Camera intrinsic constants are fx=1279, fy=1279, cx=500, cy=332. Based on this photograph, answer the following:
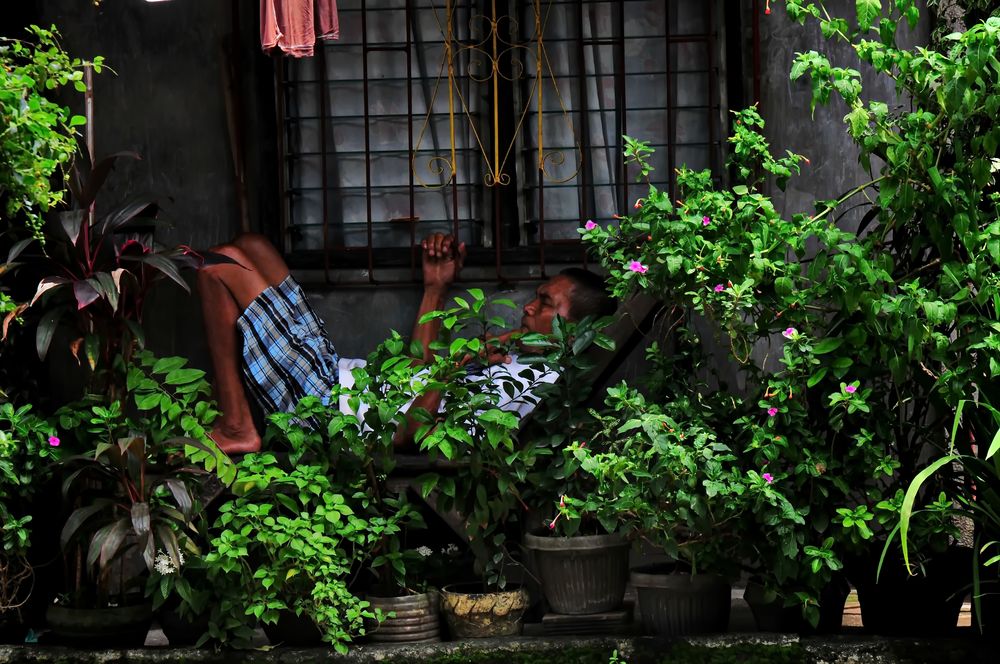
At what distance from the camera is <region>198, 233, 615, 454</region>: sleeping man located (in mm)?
5473

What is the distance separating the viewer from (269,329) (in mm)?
5559

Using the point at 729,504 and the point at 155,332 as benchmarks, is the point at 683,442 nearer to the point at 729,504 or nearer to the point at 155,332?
the point at 729,504

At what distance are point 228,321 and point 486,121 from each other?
60.7 inches

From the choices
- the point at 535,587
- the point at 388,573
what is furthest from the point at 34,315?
the point at 535,587

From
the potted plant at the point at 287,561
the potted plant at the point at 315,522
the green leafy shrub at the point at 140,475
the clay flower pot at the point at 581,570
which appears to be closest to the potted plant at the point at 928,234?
the clay flower pot at the point at 581,570

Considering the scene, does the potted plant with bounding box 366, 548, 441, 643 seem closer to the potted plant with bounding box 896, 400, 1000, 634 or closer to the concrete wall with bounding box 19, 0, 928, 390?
the concrete wall with bounding box 19, 0, 928, 390

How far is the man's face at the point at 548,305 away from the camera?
215 inches

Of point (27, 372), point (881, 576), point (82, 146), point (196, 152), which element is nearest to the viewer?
point (881, 576)

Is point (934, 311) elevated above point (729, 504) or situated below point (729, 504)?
above

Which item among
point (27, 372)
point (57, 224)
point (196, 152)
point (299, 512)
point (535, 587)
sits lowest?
point (535, 587)

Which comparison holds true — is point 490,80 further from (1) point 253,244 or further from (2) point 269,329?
(2) point 269,329

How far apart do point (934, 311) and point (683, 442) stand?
1.02 metres

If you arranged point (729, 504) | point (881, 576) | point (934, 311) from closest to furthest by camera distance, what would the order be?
1. point (934, 311)
2. point (729, 504)
3. point (881, 576)

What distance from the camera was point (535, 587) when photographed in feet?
17.5
